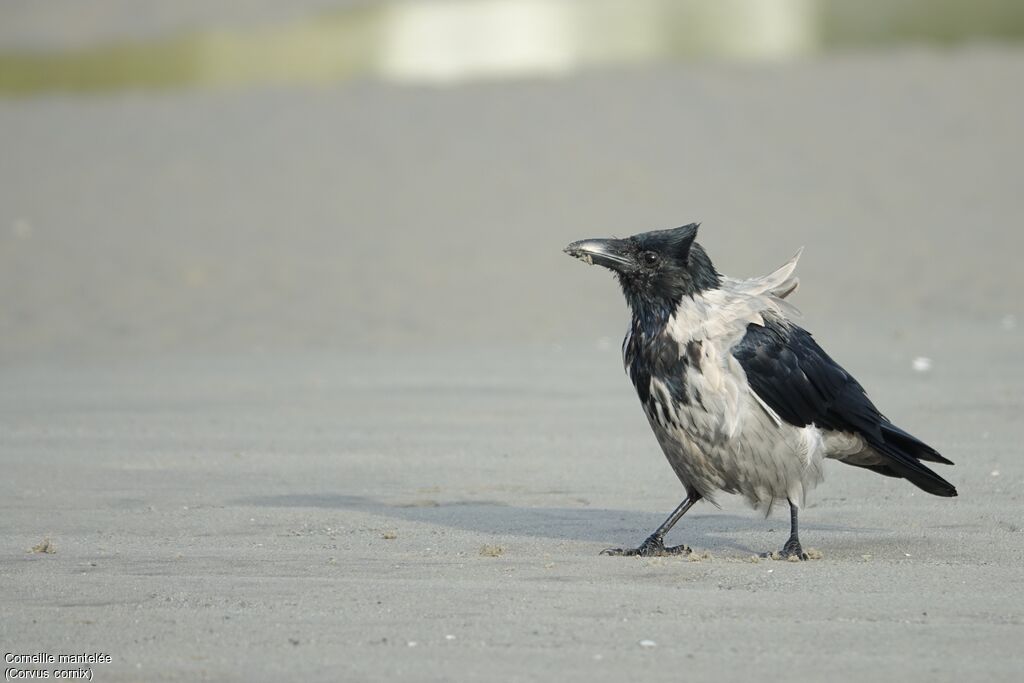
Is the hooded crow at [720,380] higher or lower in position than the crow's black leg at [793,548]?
higher

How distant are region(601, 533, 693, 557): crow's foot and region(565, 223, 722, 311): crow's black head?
937 mm

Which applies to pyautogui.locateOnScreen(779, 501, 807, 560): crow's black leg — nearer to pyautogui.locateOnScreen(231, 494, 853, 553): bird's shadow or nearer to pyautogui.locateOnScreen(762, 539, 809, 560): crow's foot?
pyautogui.locateOnScreen(762, 539, 809, 560): crow's foot

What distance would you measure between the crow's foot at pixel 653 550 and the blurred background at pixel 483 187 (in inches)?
234

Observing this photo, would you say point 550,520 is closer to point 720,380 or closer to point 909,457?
point 720,380

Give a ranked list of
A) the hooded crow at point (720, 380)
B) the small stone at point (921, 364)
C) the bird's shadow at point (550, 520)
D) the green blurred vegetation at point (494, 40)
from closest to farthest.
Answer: the hooded crow at point (720, 380), the bird's shadow at point (550, 520), the small stone at point (921, 364), the green blurred vegetation at point (494, 40)

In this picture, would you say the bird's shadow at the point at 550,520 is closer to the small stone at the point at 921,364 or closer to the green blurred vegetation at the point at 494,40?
the small stone at the point at 921,364

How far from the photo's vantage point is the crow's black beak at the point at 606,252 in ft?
21.5

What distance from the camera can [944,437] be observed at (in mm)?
8891

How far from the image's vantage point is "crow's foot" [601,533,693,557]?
6.50 metres

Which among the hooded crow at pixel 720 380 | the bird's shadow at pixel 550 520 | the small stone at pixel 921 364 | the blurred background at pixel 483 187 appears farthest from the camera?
the blurred background at pixel 483 187

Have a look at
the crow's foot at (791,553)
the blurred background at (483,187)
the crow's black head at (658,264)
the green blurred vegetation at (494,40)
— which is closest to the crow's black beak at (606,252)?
the crow's black head at (658,264)

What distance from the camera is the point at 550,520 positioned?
7305 mm

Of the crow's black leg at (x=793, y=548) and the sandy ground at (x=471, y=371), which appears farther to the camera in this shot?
the crow's black leg at (x=793, y=548)

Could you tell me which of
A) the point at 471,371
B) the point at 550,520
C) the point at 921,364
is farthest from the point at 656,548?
the point at 921,364
